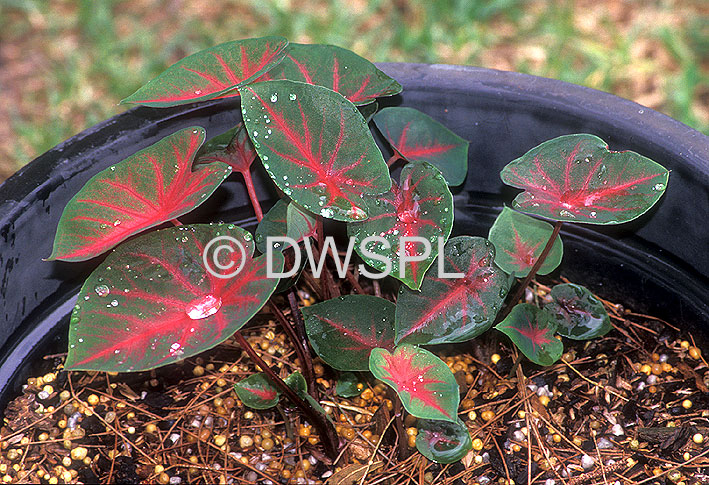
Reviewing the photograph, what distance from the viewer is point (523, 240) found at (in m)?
1.14

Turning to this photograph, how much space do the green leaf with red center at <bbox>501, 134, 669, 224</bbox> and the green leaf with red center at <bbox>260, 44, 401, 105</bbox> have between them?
0.78 ft

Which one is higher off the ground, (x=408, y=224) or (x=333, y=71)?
(x=333, y=71)

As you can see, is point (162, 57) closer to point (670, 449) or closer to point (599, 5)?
point (599, 5)

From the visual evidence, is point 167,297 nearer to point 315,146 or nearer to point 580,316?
point 315,146

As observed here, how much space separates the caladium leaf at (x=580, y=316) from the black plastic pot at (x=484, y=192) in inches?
4.3

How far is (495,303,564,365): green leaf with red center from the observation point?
41.9 inches

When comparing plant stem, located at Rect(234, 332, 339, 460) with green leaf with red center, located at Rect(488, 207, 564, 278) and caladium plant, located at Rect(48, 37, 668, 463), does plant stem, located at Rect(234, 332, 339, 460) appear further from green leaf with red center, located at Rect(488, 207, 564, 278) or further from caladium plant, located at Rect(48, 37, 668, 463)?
green leaf with red center, located at Rect(488, 207, 564, 278)

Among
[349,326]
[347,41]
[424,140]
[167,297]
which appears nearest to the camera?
[167,297]

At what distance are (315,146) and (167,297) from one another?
27cm

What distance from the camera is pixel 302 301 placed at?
1.33 meters

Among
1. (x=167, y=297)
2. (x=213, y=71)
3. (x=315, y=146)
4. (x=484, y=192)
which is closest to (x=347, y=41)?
(x=484, y=192)

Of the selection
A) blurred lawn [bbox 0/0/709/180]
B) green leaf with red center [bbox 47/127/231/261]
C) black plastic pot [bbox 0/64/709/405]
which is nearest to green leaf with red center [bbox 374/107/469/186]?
black plastic pot [bbox 0/64/709/405]

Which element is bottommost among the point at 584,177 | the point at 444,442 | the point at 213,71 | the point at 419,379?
the point at 444,442

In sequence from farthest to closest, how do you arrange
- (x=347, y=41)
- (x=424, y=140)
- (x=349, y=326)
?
(x=347, y=41) < (x=424, y=140) < (x=349, y=326)
